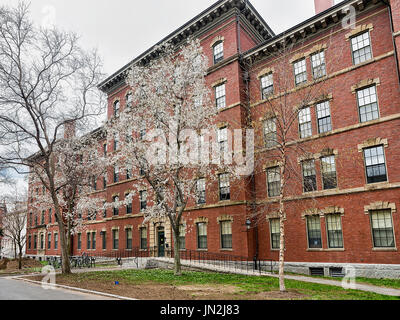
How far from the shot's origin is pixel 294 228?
20.2m

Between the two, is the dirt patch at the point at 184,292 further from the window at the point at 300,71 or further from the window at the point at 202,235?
the window at the point at 300,71

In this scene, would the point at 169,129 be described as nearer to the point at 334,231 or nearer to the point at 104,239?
the point at 334,231

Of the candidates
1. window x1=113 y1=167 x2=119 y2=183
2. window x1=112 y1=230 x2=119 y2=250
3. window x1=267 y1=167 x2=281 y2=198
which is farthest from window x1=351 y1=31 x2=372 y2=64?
window x1=112 y1=230 x2=119 y2=250

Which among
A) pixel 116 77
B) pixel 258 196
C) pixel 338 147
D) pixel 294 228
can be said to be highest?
pixel 116 77

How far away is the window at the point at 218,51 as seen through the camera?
25062 mm

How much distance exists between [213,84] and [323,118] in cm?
872

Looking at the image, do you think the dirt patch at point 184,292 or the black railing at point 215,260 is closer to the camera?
the dirt patch at point 184,292

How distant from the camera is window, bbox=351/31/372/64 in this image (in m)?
18.8

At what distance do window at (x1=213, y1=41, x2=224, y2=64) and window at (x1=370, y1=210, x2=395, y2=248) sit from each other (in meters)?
15.1

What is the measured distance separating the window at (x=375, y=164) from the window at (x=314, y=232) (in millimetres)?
3777

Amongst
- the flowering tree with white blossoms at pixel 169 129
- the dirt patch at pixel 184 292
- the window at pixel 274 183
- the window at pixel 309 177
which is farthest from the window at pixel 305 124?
the dirt patch at pixel 184 292

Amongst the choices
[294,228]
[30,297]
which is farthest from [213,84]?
[30,297]

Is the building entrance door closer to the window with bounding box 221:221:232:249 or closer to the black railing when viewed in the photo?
the black railing
